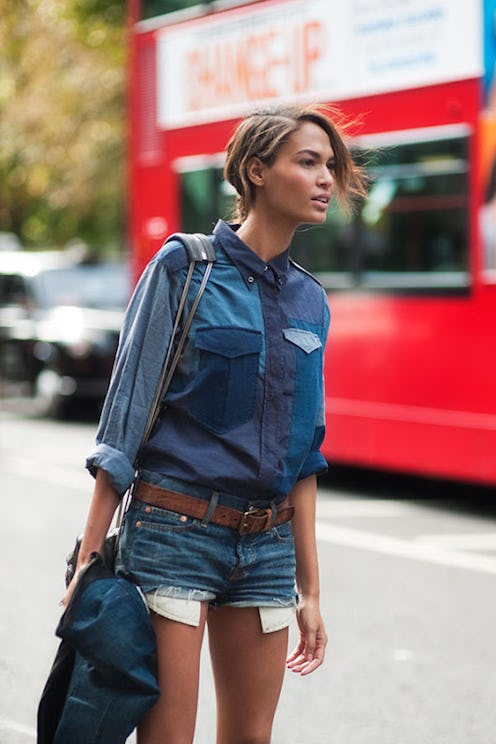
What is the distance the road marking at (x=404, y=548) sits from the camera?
7.91 meters

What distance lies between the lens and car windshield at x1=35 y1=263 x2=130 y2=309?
16.8 metres

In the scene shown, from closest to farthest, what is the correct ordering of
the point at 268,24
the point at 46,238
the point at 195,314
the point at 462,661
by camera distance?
the point at 195,314
the point at 462,661
the point at 268,24
the point at 46,238

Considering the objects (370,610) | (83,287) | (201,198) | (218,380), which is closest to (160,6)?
(201,198)

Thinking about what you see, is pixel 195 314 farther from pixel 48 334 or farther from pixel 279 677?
pixel 48 334

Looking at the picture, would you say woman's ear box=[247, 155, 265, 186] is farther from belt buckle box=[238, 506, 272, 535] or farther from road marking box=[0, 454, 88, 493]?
road marking box=[0, 454, 88, 493]

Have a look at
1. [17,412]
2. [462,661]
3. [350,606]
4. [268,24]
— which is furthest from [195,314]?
[17,412]

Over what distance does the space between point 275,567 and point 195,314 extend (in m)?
0.56

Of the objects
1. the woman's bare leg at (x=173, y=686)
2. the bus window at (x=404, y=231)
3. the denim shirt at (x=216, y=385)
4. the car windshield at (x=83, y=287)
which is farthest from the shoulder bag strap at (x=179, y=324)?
the car windshield at (x=83, y=287)

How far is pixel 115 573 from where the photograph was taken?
119 inches

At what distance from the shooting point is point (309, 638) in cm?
324

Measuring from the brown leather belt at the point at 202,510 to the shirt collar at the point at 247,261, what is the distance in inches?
18.0

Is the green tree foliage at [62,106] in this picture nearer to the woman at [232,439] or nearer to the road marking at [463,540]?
the road marking at [463,540]

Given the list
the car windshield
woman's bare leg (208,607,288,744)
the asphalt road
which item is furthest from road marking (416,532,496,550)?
the car windshield

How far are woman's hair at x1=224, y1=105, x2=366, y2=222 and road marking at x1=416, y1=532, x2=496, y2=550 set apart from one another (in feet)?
18.0
